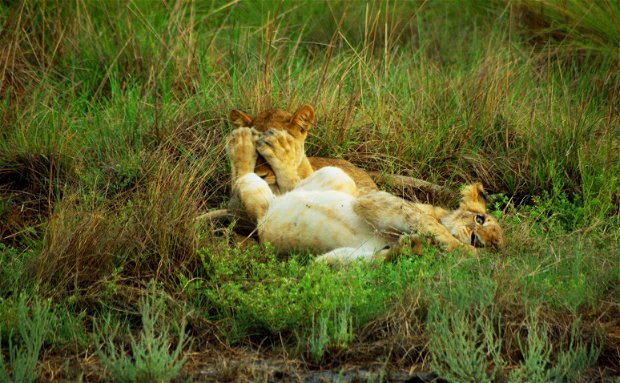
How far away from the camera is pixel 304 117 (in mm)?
5965

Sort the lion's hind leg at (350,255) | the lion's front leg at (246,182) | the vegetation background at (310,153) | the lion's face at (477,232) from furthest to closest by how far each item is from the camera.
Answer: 1. the lion's front leg at (246,182)
2. the lion's face at (477,232)
3. the lion's hind leg at (350,255)
4. the vegetation background at (310,153)

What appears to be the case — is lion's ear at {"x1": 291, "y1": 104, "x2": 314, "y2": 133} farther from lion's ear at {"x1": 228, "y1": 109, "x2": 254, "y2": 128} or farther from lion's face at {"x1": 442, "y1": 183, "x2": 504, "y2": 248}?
lion's face at {"x1": 442, "y1": 183, "x2": 504, "y2": 248}

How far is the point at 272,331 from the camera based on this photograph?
14.0 ft

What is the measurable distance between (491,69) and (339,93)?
1399mm

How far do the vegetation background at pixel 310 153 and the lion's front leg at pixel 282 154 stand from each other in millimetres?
410

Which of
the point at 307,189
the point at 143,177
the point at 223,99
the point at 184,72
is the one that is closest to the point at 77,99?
the point at 184,72

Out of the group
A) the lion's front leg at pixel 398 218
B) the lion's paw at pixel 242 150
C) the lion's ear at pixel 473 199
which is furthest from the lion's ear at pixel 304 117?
the lion's ear at pixel 473 199

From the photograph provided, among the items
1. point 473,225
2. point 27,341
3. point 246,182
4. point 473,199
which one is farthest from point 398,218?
point 27,341

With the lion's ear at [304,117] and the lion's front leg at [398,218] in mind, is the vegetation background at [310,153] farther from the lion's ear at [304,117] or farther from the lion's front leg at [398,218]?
the lion's ear at [304,117]

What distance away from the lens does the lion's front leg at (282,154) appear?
231 inches

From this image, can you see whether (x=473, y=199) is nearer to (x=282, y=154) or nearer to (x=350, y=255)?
(x=350, y=255)

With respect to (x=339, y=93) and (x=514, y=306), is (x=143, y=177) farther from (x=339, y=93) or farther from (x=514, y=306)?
(x=514, y=306)

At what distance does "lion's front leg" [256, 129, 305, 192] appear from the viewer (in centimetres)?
586

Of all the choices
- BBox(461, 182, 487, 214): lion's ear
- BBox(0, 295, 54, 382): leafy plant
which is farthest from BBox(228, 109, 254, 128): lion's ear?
BBox(0, 295, 54, 382): leafy plant
